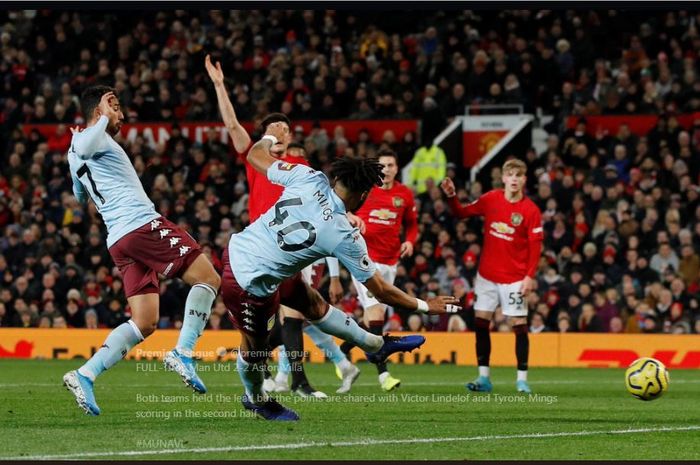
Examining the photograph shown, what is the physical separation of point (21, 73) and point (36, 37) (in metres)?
1.35

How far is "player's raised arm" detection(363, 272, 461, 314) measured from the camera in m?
8.79

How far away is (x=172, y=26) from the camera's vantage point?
26.9 meters

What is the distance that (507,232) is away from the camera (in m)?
14.1

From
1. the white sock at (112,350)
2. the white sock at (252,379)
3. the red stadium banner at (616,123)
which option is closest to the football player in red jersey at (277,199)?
the white sock at (252,379)

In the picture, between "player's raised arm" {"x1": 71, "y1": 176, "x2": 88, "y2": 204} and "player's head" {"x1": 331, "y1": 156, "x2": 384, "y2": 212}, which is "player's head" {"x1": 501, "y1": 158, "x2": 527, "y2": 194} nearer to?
"player's raised arm" {"x1": 71, "y1": 176, "x2": 88, "y2": 204}

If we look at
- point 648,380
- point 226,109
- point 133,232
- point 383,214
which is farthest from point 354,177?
point 383,214

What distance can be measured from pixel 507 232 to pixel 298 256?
561 cm

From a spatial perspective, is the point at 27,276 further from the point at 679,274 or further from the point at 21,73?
the point at 679,274

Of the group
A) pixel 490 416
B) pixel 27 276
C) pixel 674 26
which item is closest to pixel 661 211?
pixel 674 26

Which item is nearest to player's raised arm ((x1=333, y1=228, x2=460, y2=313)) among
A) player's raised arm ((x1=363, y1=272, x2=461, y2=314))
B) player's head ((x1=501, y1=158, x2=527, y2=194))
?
player's raised arm ((x1=363, y1=272, x2=461, y2=314))

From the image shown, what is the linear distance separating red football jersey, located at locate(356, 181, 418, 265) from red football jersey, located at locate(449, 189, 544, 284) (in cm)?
61

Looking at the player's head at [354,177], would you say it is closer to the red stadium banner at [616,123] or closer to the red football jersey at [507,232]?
the red football jersey at [507,232]

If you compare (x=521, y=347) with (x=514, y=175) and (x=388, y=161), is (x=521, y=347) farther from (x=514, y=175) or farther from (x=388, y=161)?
(x=388, y=161)

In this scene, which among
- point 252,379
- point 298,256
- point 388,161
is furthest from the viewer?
point 388,161
